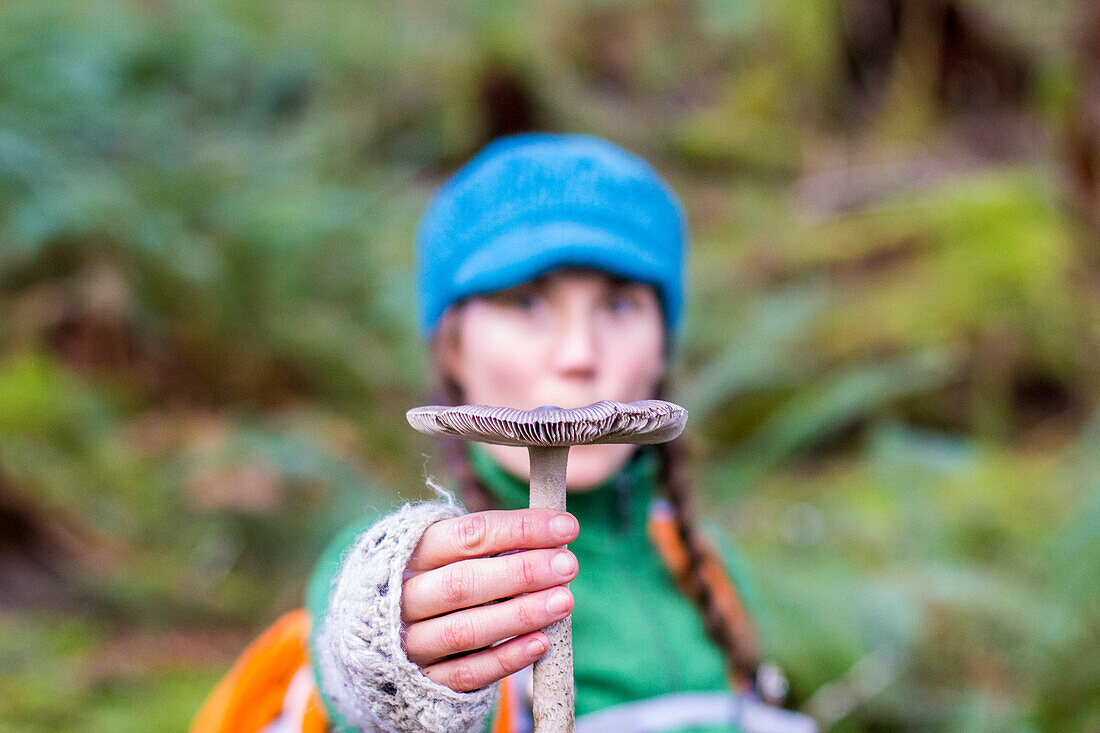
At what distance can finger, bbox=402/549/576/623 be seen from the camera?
627 mm

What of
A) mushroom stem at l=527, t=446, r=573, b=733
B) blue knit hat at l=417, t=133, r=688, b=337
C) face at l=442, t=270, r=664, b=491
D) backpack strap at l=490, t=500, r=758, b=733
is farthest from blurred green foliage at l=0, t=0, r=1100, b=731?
mushroom stem at l=527, t=446, r=573, b=733

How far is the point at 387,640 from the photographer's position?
2.09 ft

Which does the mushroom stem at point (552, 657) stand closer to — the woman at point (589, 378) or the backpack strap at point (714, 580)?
the woman at point (589, 378)

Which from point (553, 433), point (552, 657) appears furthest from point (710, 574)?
point (553, 433)

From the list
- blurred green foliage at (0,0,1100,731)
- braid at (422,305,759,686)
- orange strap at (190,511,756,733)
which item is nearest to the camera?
orange strap at (190,511,756,733)

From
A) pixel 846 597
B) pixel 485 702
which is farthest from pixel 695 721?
pixel 846 597

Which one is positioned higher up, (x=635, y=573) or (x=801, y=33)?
(x=801, y=33)

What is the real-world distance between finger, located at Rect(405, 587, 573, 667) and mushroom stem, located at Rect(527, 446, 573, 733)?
22 millimetres

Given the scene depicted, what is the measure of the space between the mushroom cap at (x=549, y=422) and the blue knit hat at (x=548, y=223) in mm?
497

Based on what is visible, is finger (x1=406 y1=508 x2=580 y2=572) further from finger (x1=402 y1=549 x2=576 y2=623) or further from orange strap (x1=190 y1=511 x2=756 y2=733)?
orange strap (x1=190 y1=511 x2=756 y2=733)

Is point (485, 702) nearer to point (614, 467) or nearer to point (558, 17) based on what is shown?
point (614, 467)

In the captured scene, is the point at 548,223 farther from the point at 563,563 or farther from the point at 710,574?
the point at 710,574

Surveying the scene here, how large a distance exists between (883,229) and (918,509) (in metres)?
2.05

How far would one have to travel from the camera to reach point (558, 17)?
6.09m
